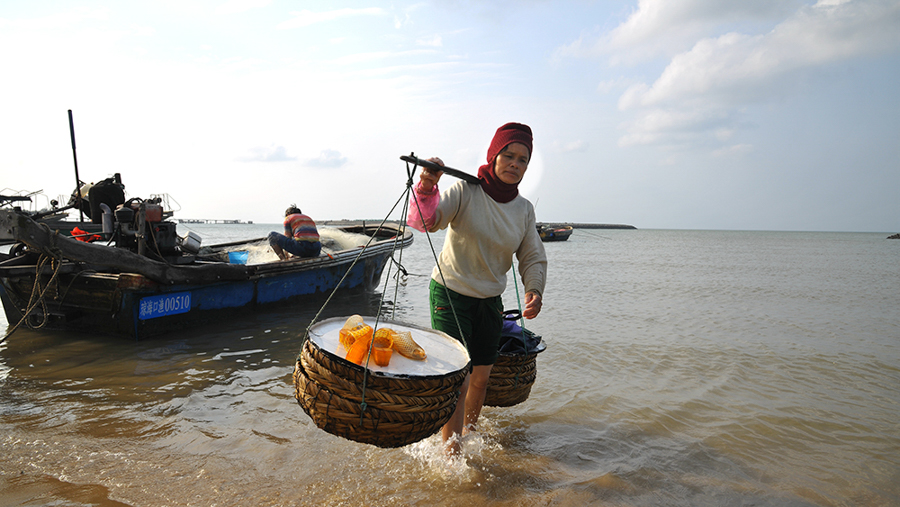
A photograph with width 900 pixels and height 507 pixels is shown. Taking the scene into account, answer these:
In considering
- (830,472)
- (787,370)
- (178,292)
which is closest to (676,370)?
(787,370)

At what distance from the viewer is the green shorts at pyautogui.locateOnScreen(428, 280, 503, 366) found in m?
2.76

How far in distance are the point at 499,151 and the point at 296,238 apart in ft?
18.7

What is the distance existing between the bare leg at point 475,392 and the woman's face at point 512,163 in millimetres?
1175

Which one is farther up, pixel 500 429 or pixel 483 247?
pixel 483 247

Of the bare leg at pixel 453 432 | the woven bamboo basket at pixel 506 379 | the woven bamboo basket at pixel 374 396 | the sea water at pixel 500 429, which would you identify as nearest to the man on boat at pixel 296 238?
the sea water at pixel 500 429

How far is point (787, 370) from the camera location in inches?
217

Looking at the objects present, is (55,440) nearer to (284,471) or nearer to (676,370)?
(284,471)

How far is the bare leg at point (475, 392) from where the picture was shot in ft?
9.82

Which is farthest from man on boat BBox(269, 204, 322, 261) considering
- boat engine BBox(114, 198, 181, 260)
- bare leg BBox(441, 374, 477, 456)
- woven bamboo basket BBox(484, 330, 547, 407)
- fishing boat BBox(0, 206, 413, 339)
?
bare leg BBox(441, 374, 477, 456)

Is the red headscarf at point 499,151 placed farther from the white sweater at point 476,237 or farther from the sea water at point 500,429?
the sea water at point 500,429

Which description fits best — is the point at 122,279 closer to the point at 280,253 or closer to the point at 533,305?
the point at 280,253

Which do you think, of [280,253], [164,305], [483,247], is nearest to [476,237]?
[483,247]

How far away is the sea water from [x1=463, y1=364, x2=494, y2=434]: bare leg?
0.20 meters

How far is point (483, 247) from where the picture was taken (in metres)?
2.71
